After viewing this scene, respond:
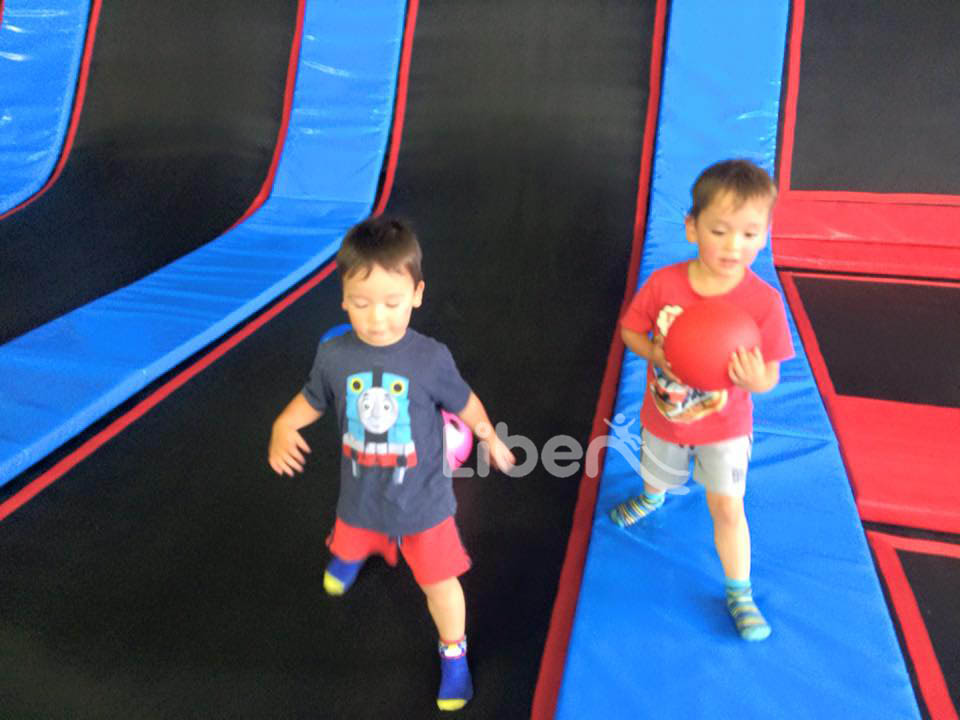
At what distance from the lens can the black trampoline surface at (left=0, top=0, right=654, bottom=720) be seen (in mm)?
1334

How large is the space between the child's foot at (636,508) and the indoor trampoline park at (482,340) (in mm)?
25

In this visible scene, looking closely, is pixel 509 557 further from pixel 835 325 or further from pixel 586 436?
pixel 835 325

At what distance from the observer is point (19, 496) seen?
5.77 ft

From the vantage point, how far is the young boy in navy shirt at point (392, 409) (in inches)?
41.0

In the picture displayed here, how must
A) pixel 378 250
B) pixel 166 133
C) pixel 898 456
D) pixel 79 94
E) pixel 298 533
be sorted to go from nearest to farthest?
pixel 378 250 < pixel 298 533 < pixel 898 456 < pixel 166 133 < pixel 79 94

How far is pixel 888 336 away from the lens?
7.71ft

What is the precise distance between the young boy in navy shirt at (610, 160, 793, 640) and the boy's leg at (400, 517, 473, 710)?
1.58 feet

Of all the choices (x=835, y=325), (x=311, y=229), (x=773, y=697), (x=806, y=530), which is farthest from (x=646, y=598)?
(x=311, y=229)

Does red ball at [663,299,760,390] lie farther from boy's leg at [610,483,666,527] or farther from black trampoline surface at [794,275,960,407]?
black trampoline surface at [794,275,960,407]

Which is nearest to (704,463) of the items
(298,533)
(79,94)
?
(298,533)

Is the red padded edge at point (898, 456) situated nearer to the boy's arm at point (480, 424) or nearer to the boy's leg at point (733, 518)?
the boy's leg at point (733, 518)

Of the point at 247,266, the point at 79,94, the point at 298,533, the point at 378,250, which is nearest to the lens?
the point at 378,250

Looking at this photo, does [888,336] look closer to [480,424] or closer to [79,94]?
[480,424]

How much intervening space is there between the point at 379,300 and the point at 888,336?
2.08 meters
